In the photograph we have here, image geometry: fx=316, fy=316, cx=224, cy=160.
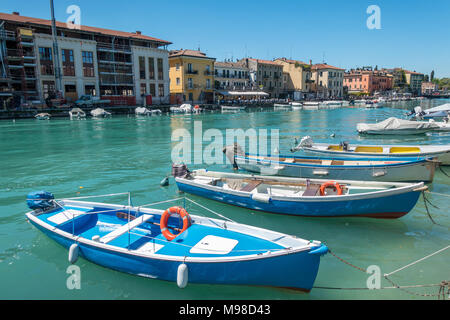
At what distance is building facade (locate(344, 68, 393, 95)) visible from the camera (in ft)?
407

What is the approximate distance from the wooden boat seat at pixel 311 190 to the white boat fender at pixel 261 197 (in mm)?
1222

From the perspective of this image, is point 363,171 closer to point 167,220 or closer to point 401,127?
point 167,220

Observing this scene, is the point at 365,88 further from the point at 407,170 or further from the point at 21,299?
the point at 21,299

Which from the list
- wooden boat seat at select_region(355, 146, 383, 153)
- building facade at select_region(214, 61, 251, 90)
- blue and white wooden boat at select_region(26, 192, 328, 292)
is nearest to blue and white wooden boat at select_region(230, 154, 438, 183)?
wooden boat seat at select_region(355, 146, 383, 153)

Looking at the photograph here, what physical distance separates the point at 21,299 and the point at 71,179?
31.4ft

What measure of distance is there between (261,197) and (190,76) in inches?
2474

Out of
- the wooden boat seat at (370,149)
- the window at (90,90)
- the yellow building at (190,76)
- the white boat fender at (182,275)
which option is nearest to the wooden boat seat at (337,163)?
the wooden boat seat at (370,149)

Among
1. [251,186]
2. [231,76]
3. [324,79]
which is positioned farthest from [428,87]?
[251,186]

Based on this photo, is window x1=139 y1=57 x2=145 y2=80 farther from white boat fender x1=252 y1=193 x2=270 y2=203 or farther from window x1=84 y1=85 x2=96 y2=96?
white boat fender x1=252 y1=193 x2=270 y2=203

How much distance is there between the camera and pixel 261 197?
987 centimetres

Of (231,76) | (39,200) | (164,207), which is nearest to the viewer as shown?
(39,200)

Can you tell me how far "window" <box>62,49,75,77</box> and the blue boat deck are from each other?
2005 inches

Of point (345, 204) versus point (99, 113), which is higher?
point (99, 113)
